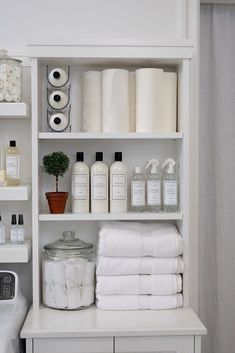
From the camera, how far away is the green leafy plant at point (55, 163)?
225cm

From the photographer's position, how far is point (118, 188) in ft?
7.48

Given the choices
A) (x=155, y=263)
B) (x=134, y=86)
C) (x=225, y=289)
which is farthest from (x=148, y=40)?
(x=225, y=289)

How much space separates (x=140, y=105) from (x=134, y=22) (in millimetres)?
456

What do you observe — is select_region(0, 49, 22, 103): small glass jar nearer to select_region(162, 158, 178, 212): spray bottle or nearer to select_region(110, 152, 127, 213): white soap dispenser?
select_region(110, 152, 127, 213): white soap dispenser

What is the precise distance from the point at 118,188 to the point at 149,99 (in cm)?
42

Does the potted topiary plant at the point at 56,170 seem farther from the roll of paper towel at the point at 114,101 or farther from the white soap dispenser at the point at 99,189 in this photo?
the roll of paper towel at the point at 114,101

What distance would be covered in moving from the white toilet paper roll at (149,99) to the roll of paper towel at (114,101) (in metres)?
0.07

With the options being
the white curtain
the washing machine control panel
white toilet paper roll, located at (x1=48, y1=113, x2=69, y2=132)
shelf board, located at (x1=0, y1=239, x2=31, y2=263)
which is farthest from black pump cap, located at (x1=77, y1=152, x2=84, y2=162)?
the white curtain

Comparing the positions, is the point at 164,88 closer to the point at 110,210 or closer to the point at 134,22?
the point at 134,22

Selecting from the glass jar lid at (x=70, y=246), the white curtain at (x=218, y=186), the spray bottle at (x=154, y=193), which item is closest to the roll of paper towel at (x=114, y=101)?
the spray bottle at (x=154, y=193)

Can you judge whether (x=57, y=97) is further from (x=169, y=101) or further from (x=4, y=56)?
(x=169, y=101)

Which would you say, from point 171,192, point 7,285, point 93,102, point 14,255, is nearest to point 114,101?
point 93,102

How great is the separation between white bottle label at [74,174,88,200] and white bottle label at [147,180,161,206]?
28 cm

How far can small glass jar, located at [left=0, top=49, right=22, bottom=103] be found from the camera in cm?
219
